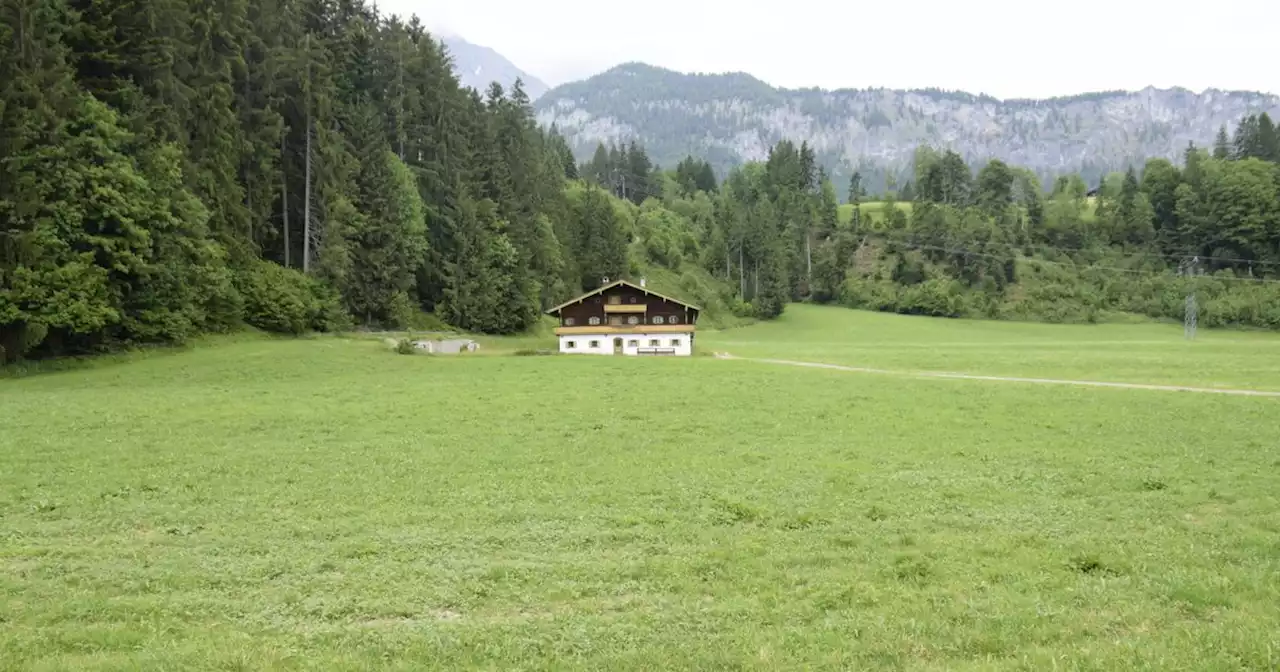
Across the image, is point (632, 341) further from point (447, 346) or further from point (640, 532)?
point (640, 532)

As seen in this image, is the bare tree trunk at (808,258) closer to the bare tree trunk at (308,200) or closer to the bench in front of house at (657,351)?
the bench in front of house at (657,351)

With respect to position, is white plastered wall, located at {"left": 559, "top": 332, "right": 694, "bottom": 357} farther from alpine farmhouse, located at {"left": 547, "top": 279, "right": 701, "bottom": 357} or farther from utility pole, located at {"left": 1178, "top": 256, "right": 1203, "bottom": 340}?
utility pole, located at {"left": 1178, "top": 256, "right": 1203, "bottom": 340}

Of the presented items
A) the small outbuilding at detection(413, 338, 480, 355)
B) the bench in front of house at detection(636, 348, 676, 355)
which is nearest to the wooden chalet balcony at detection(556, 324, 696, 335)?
the bench in front of house at detection(636, 348, 676, 355)

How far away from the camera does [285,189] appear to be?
62.6 meters

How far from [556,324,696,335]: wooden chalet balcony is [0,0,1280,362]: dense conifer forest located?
1099cm

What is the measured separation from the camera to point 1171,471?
1911cm

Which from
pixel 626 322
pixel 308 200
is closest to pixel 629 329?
pixel 626 322

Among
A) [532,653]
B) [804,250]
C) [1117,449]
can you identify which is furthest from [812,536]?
[804,250]

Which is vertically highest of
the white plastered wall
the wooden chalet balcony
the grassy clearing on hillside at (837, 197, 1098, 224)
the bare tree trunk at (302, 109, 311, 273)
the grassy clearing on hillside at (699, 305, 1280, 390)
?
the grassy clearing on hillside at (837, 197, 1098, 224)

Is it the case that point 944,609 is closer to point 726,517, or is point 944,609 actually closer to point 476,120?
point 726,517

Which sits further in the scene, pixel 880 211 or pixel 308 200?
pixel 880 211

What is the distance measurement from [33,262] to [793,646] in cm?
4556

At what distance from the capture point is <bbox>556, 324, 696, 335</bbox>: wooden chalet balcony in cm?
6762

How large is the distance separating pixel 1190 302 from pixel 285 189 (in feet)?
305
